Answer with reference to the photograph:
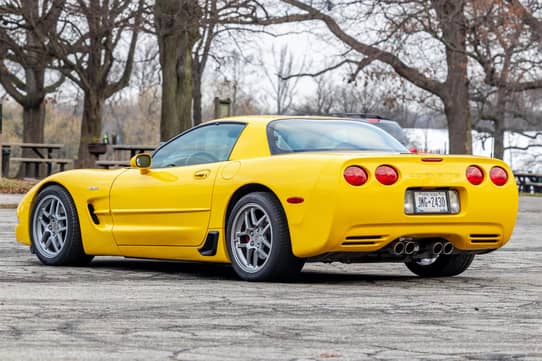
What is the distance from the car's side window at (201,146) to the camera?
375 inches

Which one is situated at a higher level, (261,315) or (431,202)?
(431,202)

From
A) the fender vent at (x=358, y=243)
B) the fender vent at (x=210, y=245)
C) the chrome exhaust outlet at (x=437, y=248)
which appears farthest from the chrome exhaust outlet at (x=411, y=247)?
the fender vent at (x=210, y=245)

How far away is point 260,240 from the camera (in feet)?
28.7

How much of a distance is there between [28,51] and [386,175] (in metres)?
29.9

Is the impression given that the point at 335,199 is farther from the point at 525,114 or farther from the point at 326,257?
the point at 525,114

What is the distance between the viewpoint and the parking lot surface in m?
5.53

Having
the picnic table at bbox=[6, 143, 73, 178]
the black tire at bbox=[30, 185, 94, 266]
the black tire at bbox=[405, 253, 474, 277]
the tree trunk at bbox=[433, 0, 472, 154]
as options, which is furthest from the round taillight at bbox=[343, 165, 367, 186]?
the picnic table at bbox=[6, 143, 73, 178]

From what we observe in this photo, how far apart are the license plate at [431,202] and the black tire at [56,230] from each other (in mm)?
3087

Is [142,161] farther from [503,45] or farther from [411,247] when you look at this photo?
[503,45]

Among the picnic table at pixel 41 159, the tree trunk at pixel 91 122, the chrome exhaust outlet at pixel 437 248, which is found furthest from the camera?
the tree trunk at pixel 91 122

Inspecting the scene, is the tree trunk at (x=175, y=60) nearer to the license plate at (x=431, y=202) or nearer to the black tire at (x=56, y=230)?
the black tire at (x=56, y=230)

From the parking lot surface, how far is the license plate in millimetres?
542

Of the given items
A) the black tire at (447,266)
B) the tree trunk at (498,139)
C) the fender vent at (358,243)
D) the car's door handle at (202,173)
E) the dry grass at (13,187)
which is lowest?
the black tire at (447,266)

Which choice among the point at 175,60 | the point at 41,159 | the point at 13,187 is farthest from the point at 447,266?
the point at 41,159
